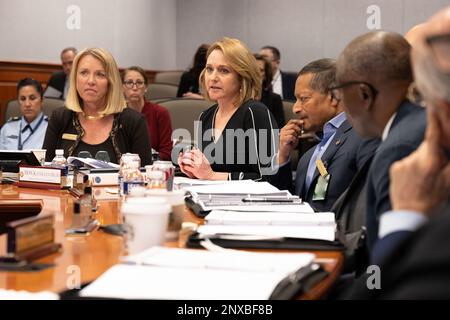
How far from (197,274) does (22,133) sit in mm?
4648

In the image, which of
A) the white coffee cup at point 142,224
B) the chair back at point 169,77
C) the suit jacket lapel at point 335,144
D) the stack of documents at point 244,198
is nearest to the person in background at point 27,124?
the stack of documents at point 244,198

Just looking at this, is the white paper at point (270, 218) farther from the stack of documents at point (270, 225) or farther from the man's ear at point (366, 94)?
the man's ear at point (366, 94)

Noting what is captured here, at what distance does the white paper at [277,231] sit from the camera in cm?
194

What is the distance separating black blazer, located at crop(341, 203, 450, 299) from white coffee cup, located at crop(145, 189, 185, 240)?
1.14m

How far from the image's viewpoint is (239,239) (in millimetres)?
1869

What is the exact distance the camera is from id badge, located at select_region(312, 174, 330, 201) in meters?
2.84

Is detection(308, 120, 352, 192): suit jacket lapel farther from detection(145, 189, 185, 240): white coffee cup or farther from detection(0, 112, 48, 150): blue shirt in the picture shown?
detection(0, 112, 48, 150): blue shirt

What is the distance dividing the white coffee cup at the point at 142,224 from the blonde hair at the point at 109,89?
8.14ft

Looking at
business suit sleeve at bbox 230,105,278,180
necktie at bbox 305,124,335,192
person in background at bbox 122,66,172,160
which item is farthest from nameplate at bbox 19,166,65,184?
person in background at bbox 122,66,172,160

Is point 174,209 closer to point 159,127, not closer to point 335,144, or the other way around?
point 335,144

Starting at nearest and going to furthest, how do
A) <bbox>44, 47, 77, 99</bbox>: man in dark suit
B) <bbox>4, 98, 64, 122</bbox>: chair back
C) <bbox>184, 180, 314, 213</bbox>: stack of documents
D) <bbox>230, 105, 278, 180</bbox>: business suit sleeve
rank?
<bbox>184, 180, 314, 213</bbox>: stack of documents, <bbox>230, 105, 278, 180</bbox>: business suit sleeve, <bbox>4, 98, 64, 122</bbox>: chair back, <bbox>44, 47, 77, 99</bbox>: man in dark suit

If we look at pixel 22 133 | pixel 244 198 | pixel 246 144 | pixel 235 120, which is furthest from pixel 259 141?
pixel 22 133
